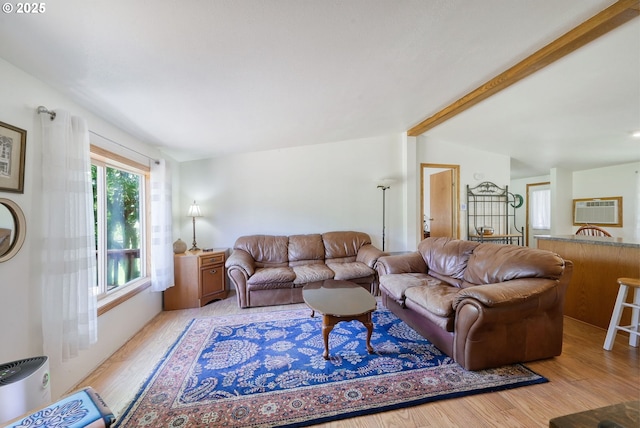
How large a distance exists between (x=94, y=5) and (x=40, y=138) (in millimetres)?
1012

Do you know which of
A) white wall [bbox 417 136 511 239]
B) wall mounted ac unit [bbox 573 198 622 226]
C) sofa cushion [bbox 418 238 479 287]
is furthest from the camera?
wall mounted ac unit [bbox 573 198 622 226]

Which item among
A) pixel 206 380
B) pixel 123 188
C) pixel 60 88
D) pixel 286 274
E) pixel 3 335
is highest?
pixel 60 88

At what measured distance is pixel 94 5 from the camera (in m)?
1.03

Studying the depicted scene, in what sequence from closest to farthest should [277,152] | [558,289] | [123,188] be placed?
[558,289] → [123,188] → [277,152]

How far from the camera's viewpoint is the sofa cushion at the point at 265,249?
3689 mm

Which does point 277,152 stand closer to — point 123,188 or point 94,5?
point 123,188

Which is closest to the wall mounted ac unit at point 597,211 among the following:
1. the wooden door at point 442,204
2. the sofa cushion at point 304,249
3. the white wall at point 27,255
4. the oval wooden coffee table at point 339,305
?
the wooden door at point 442,204

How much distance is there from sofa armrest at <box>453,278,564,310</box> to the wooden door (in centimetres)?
283

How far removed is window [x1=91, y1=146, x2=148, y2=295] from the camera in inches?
87.6

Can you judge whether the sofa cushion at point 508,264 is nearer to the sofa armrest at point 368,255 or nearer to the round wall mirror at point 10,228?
the sofa armrest at point 368,255

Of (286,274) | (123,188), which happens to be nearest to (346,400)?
(286,274)

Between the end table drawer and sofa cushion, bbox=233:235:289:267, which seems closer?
the end table drawer

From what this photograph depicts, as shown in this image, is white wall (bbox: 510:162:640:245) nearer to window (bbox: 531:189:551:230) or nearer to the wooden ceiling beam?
window (bbox: 531:189:551:230)

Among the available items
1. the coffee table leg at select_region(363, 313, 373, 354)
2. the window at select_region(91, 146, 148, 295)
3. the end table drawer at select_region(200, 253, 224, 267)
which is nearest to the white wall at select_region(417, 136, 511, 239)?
the coffee table leg at select_region(363, 313, 373, 354)
